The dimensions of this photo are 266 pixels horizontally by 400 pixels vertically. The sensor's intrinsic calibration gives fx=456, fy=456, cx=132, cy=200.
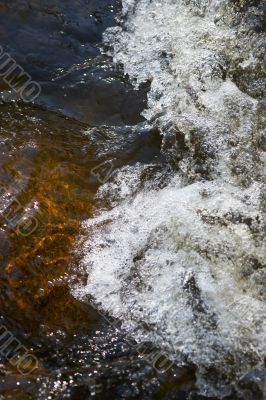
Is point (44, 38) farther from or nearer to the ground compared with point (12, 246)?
farther from the ground

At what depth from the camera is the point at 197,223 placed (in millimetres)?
3211

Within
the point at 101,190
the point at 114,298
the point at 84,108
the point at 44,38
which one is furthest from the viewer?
the point at 44,38

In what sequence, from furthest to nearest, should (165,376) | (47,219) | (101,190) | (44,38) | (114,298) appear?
A: 1. (44,38)
2. (101,190)
3. (47,219)
4. (114,298)
5. (165,376)

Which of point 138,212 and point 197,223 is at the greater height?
point 138,212

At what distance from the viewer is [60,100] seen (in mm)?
4324

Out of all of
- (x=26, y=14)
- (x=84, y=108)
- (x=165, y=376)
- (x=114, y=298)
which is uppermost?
(x=26, y=14)

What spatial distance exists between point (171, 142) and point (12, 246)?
1642 millimetres

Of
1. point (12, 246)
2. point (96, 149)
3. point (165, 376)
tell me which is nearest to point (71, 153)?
point (96, 149)

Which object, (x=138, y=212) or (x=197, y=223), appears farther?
(x=138, y=212)

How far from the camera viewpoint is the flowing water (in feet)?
8.71

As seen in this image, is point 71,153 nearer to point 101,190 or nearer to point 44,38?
point 101,190

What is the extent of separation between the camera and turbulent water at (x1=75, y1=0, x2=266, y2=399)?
274 cm

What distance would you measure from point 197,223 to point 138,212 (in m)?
0.46

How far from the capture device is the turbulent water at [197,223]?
274cm
